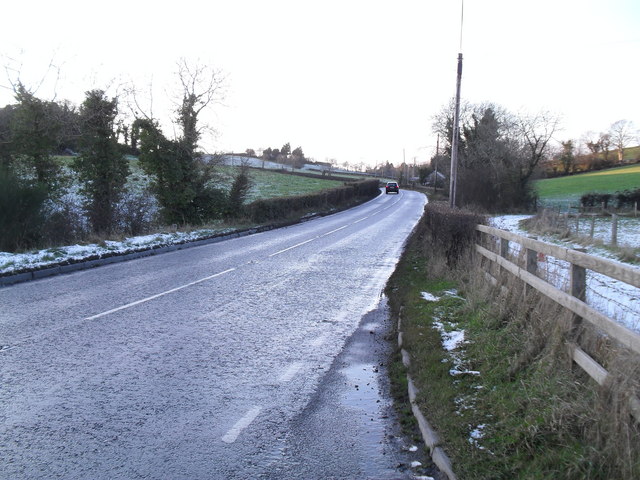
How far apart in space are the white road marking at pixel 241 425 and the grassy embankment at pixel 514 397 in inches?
53.0

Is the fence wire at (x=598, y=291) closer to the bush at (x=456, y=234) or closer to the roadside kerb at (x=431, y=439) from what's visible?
the bush at (x=456, y=234)

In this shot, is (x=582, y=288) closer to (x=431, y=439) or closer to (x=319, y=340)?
(x=431, y=439)

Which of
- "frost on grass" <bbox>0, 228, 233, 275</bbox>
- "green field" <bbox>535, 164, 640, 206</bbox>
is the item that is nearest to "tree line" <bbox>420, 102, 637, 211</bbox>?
"green field" <bbox>535, 164, 640, 206</bbox>

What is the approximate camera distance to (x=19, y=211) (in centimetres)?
1636

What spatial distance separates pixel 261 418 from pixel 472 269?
20.5 ft

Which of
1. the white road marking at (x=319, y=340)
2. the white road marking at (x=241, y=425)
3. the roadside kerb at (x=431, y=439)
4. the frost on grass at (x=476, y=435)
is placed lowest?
the white road marking at (x=319, y=340)

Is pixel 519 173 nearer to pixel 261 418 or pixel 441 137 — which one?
pixel 441 137

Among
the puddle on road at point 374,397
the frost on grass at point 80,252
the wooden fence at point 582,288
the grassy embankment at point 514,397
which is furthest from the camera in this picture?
the frost on grass at point 80,252

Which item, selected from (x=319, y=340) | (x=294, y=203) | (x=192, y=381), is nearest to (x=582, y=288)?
(x=319, y=340)

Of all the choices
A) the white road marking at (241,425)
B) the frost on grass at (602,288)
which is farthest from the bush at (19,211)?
the frost on grass at (602,288)

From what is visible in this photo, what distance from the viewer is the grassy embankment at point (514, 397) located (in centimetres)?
329

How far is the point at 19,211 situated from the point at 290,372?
13.9 meters

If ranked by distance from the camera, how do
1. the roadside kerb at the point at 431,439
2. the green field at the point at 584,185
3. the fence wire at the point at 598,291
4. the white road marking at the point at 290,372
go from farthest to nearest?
1. the green field at the point at 584,185
2. the fence wire at the point at 598,291
3. the white road marking at the point at 290,372
4. the roadside kerb at the point at 431,439

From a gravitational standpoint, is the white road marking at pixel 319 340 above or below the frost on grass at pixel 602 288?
below
